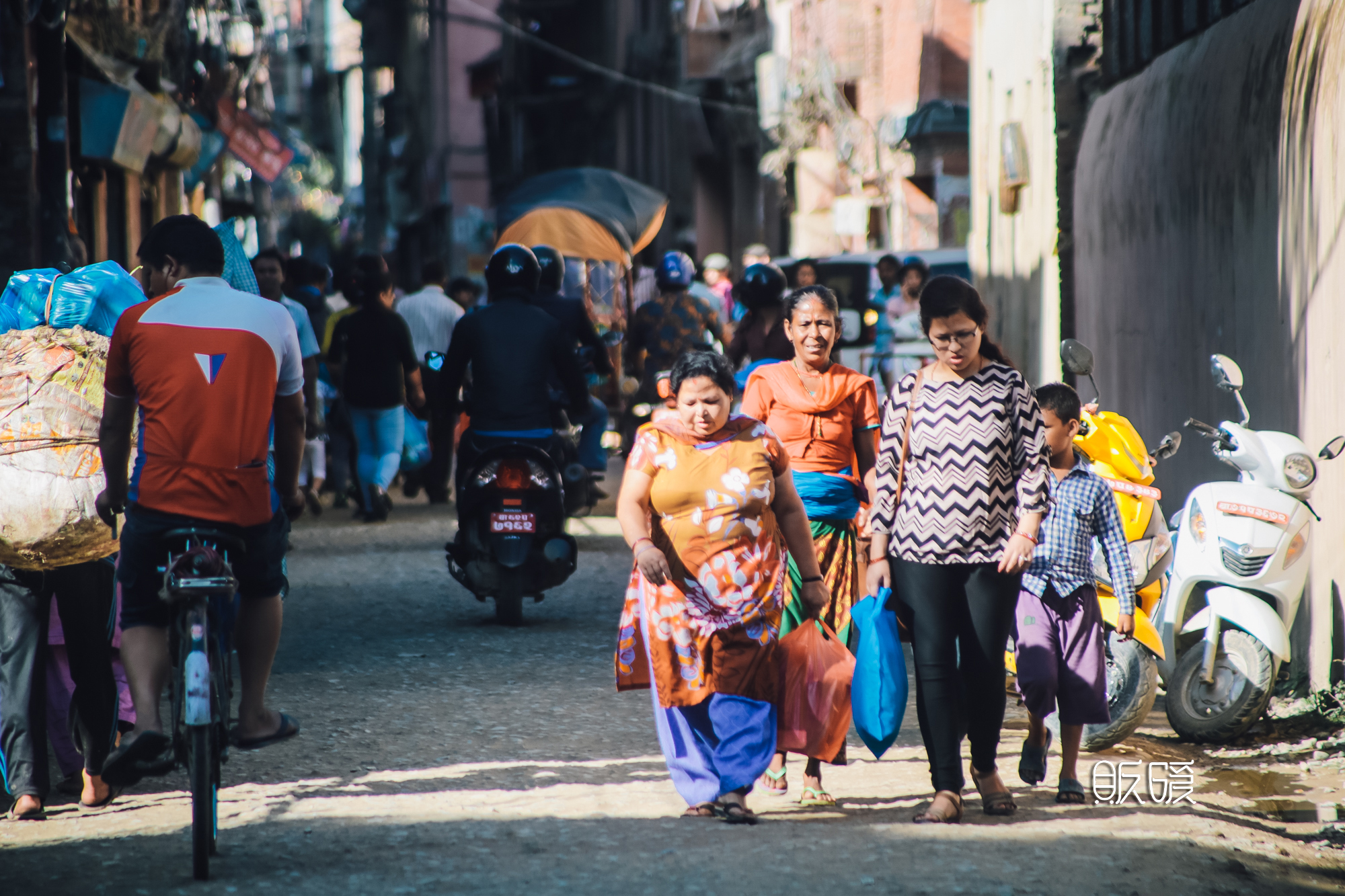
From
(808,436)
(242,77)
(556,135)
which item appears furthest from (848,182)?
(808,436)

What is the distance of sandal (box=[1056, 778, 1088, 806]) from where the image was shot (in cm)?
565

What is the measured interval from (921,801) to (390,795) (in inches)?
69.6

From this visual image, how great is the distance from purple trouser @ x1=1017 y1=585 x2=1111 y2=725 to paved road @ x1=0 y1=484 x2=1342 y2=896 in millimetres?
330

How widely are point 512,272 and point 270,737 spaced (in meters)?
3.97

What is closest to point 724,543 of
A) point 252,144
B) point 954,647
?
point 954,647

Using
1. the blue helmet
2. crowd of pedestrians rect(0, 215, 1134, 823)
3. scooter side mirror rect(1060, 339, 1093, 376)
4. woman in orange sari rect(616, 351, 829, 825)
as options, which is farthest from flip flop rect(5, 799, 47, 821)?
the blue helmet

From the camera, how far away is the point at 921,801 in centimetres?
569

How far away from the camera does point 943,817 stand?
17.5 feet

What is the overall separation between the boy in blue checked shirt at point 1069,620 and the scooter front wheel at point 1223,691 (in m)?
0.94

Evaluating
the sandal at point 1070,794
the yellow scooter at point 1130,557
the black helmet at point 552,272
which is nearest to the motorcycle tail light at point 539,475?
the black helmet at point 552,272

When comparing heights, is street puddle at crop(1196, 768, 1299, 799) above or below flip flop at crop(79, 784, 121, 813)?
below

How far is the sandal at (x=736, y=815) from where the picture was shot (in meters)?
5.35

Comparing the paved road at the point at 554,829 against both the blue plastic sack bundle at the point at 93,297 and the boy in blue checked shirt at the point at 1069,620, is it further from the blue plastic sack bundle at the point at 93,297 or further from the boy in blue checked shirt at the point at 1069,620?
the blue plastic sack bundle at the point at 93,297

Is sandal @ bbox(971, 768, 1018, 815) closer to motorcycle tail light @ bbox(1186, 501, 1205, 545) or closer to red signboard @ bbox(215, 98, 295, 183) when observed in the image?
motorcycle tail light @ bbox(1186, 501, 1205, 545)
